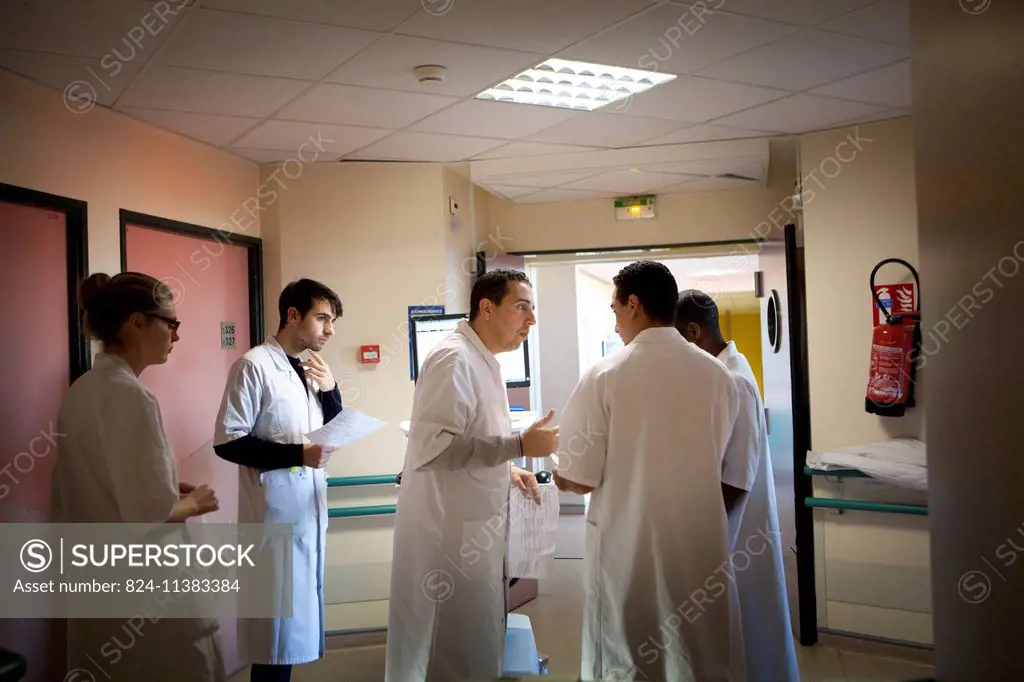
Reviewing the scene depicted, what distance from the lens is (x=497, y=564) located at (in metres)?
2.31

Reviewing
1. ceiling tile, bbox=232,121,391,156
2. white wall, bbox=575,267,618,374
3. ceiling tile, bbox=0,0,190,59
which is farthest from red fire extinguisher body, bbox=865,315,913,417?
white wall, bbox=575,267,618,374

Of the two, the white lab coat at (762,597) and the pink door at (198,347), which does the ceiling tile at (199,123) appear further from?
the white lab coat at (762,597)

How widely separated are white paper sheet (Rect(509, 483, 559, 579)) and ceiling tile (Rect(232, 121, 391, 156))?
6.57 feet

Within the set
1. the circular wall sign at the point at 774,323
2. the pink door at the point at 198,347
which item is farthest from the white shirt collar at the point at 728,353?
the pink door at the point at 198,347

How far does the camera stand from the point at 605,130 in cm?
377

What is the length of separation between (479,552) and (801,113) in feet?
8.62

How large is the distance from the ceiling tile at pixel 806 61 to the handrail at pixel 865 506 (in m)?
1.92

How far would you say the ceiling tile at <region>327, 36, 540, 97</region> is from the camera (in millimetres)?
2617

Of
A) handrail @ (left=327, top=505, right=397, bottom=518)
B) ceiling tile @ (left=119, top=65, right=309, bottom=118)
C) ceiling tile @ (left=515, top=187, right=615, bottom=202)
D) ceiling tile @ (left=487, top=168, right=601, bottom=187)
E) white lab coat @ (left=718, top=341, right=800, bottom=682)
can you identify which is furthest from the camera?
ceiling tile @ (left=515, top=187, right=615, bottom=202)

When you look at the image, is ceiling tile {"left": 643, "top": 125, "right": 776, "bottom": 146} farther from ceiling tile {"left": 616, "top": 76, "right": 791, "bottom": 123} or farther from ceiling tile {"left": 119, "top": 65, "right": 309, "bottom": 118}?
ceiling tile {"left": 119, "top": 65, "right": 309, "bottom": 118}

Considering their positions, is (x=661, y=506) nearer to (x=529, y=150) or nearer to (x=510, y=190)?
(x=529, y=150)

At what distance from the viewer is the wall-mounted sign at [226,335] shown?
151 inches

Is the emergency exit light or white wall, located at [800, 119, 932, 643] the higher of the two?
the emergency exit light

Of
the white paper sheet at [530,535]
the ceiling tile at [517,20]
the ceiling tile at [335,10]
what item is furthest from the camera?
the white paper sheet at [530,535]
